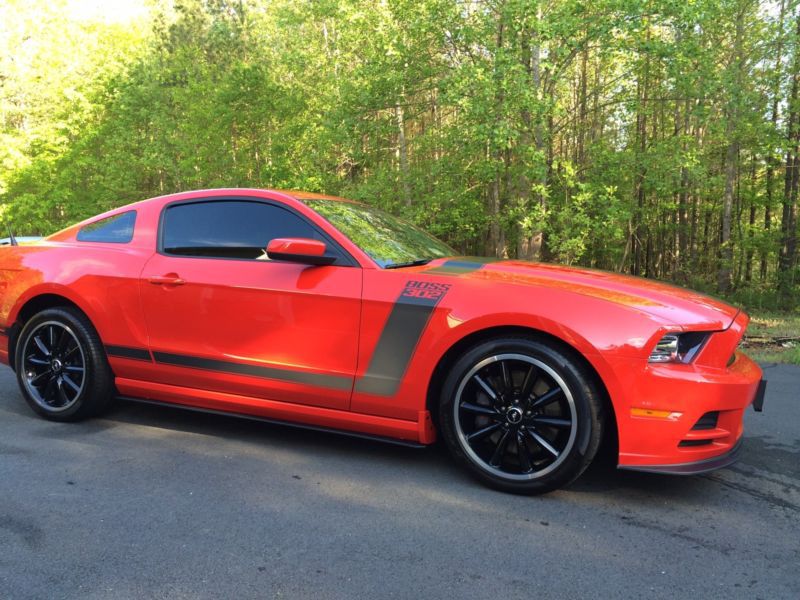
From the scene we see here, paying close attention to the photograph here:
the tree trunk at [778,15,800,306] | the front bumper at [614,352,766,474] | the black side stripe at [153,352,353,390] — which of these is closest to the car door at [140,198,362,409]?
the black side stripe at [153,352,353,390]

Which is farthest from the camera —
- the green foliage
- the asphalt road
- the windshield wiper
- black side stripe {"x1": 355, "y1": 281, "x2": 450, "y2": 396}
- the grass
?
the green foliage

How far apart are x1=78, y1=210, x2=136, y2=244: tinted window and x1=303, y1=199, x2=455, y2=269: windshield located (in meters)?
1.30

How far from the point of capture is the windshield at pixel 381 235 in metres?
3.55

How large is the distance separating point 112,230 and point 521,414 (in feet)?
9.85

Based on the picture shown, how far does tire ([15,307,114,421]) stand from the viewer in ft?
13.2

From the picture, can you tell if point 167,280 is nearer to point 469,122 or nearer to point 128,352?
point 128,352

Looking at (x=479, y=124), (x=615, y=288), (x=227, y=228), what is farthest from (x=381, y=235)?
(x=479, y=124)

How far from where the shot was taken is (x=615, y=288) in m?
3.14

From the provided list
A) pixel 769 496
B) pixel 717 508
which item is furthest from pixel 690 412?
pixel 769 496

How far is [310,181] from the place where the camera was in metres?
16.7

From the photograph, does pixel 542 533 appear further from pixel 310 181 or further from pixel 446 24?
pixel 310 181

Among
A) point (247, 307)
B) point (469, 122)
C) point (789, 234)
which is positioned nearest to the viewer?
point (247, 307)

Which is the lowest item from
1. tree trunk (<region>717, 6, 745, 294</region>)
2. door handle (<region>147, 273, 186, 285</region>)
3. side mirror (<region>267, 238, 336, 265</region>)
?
door handle (<region>147, 273, 186, 285</region>)

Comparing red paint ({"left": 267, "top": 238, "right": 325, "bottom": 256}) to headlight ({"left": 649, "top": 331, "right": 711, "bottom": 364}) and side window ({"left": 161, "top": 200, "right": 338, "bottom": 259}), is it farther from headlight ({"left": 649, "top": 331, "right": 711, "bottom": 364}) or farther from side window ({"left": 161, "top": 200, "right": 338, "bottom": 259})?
headlight ({"left": 649, "top": 331, "right": 711, "bottom": 364})
